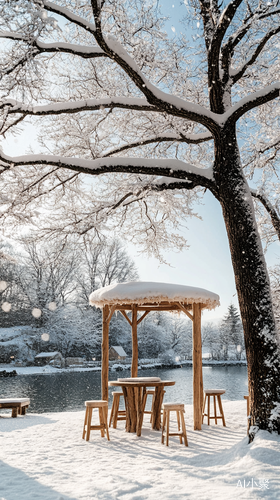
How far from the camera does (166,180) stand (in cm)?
651

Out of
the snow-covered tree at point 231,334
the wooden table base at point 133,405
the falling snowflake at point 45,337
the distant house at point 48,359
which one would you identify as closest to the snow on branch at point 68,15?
the wooden table base at point 133,405

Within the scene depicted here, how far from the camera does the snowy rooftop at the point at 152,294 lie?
7094 mm

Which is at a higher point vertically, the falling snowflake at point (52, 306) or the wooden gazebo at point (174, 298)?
the falling snowflake at point (52, 306)

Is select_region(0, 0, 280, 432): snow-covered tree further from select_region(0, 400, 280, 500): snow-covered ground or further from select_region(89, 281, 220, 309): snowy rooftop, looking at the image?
select_region(89, 281, 220, 309): snowy rooftop

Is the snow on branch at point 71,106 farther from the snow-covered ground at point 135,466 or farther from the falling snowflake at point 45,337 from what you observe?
the falling snowflake at point 45,337

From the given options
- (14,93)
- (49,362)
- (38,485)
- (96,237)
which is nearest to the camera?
(38,485)

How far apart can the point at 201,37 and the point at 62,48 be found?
2732 millimetres

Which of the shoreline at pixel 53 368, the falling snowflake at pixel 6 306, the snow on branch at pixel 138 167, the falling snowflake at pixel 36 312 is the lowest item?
the shoreline at pixel 53 368

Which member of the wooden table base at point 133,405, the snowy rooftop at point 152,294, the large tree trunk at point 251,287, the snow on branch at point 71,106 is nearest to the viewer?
the large tree trunk at point 251,287

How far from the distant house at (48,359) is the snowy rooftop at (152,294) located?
2721 centimetres

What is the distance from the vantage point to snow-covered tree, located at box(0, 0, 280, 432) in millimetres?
5102

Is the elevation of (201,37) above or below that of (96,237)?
above

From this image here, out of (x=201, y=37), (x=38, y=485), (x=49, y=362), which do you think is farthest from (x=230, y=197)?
(x=49, y=362)

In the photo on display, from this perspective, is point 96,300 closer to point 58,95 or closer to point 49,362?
point 58,95
